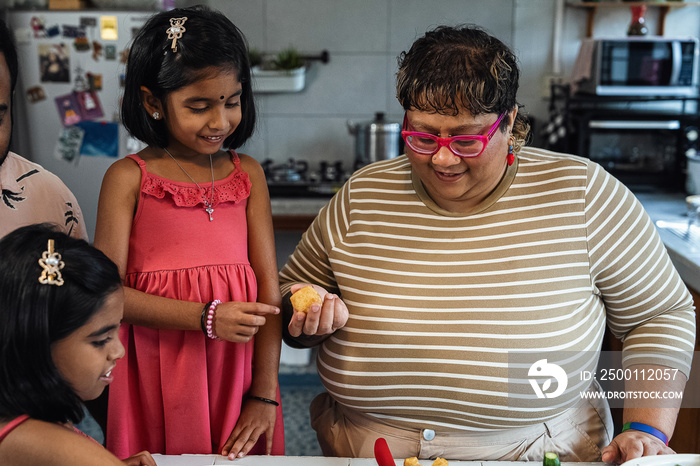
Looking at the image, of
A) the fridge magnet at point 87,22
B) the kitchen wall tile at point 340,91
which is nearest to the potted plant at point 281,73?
the kitchen wall tile at point 340,91

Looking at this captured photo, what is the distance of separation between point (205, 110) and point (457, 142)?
Result: 49 cm

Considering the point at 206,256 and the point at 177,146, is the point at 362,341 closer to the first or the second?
the point at 206,256

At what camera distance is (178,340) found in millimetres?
1331

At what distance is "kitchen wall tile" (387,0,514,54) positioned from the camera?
139 inches

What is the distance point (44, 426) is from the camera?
2.96ft

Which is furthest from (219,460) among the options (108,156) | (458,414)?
(108,156)

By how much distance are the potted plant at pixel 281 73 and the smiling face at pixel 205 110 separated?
227 cm

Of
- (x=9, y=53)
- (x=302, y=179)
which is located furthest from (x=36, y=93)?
(x=9, y=53)

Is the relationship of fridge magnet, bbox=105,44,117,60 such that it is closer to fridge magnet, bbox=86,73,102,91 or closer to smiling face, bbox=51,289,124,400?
fridge magnet, bbox=86,73,102,91

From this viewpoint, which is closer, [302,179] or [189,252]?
[189,252]

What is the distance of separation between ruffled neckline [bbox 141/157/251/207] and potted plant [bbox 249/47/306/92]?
220cm

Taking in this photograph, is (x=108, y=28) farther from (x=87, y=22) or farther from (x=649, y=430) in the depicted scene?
(x=649, y=430)

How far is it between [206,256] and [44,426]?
0.50 m

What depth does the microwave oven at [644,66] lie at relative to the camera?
3.09 metres
